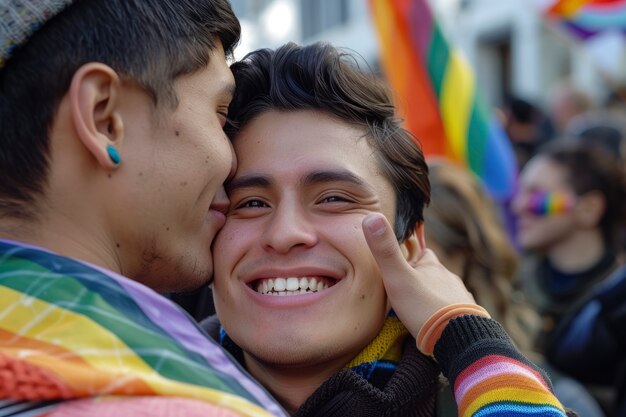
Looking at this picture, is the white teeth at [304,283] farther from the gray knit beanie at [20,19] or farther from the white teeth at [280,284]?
the gray knit beanie at [20,19]

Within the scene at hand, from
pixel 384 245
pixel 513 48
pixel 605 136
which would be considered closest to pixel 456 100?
pixel 605 136

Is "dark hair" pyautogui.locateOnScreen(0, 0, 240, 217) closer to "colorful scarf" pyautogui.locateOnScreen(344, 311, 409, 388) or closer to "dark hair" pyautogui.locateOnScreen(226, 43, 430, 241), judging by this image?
"dark hair" pyautogui.locateOnScreen(226, 43, 430, 241)

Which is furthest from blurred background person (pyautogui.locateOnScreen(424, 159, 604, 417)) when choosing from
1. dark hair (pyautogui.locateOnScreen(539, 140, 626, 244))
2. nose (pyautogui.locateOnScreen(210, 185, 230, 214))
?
nose (pyautogui.locateOnScreen(210, 185, 230, 214))

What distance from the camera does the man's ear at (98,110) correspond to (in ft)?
5.25

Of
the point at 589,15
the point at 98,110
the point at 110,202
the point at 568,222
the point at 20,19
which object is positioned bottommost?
the point at 568,222

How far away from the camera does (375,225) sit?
1.94m

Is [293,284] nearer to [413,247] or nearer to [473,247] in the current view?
[413,247]

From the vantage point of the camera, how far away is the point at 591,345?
407cm

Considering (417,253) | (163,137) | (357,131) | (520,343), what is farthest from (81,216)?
(520,343)

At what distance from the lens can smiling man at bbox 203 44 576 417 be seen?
6.41 ft

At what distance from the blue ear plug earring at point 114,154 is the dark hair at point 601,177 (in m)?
3.95

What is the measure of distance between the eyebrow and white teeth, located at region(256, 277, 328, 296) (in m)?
0.23

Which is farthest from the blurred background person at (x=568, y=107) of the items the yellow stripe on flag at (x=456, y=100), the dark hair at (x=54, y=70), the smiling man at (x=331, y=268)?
the dark hair at (x=54, y=70)

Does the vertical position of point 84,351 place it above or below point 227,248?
above
